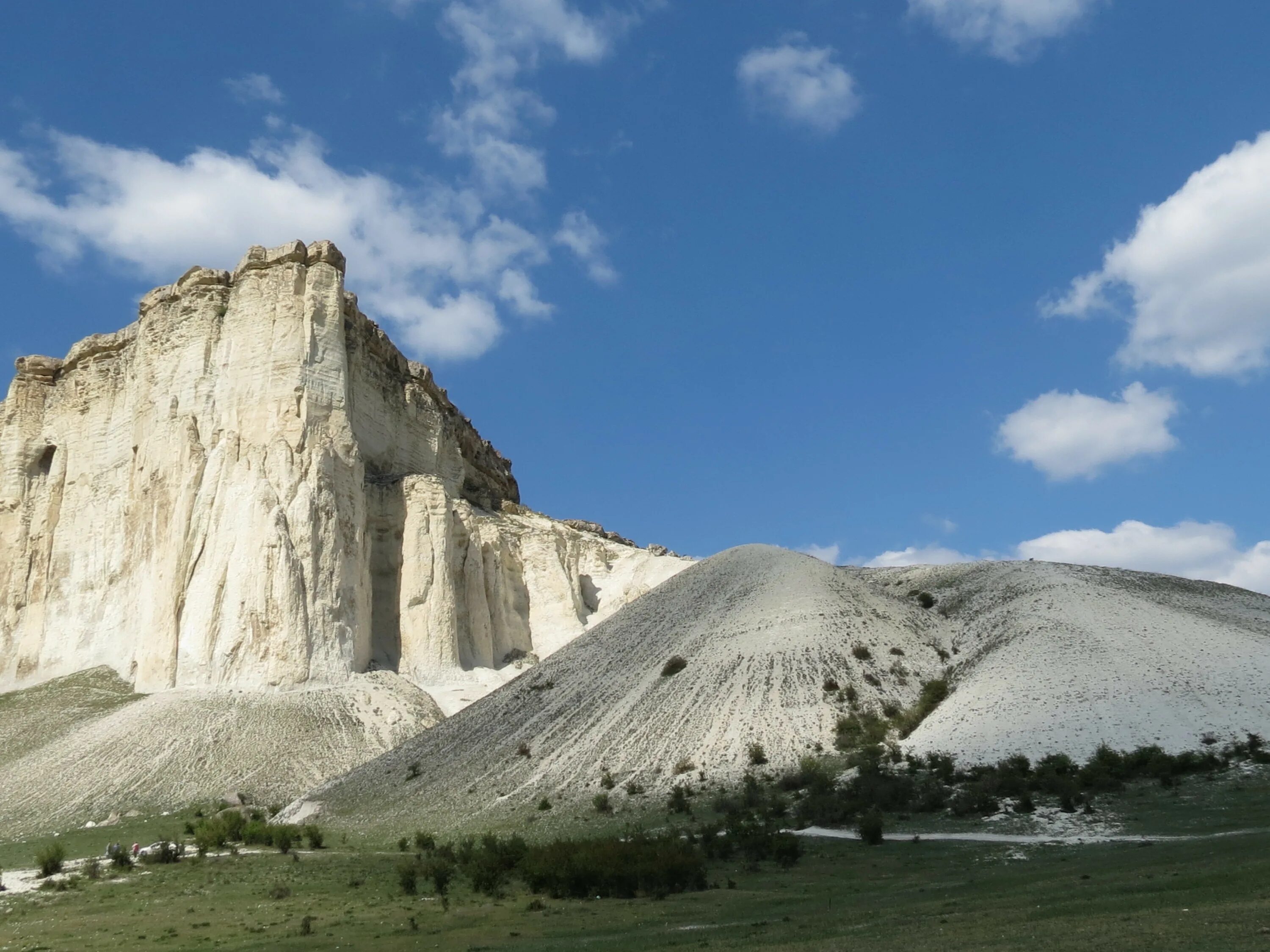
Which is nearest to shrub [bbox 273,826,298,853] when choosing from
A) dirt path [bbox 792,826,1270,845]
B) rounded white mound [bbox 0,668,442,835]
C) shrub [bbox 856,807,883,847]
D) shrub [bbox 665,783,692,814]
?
rounded white mound [bbox 0,668,442,835]

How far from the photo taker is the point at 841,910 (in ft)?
57.5

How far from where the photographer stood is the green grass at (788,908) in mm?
13445

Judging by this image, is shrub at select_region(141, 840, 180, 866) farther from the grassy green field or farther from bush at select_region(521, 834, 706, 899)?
bush at select_region(521, 834, 706, 899)

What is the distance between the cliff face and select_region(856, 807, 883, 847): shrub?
31595 millimetres

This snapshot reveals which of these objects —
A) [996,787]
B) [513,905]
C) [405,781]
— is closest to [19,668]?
[405,781]

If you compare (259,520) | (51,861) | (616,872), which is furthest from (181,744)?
(616,872)

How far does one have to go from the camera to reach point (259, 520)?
171 ft

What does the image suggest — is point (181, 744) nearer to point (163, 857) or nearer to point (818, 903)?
point (163, 857)

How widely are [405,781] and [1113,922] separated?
1149 inches

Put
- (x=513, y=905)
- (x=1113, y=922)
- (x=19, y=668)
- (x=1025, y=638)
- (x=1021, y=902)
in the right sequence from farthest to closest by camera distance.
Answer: (x=19, y=668) < (x=1025, y=638) < (x=513, y=905) < (x=1021, y=902) < (x=1113, y=922)

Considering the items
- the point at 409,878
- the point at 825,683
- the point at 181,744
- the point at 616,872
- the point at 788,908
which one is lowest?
the point at 788,908

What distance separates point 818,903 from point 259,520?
39.8m

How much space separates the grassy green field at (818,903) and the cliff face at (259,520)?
78.9 ft

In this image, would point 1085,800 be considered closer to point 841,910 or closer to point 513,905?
point 841,910
